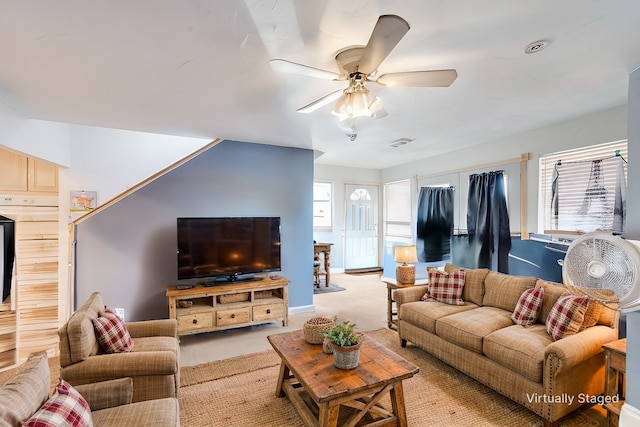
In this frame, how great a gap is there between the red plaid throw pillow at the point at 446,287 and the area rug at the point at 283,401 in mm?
625

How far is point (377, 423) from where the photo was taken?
1.95 metres

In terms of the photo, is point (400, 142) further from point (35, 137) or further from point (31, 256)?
point (31, 256)

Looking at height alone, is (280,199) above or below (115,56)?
below

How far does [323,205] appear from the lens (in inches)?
269

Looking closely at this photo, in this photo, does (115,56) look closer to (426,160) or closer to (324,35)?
(324,35)

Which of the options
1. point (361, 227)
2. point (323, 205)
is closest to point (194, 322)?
point (323, 205)

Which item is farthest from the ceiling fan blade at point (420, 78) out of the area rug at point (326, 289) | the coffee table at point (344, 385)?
the area rug at point (326, 289)

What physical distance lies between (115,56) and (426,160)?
466cm

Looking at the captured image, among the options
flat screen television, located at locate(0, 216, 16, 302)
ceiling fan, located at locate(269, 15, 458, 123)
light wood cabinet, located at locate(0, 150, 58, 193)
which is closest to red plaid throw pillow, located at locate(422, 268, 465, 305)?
ceiling fan, located at locate(269, 15, 458, 123)

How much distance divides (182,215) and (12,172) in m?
1.74

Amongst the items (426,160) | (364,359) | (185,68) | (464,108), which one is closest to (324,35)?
(185,68)

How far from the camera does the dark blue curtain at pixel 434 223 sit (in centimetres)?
488

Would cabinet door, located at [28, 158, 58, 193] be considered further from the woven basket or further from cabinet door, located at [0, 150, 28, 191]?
the woven basket

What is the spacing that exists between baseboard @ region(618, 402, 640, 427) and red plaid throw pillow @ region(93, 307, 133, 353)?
10.3ft
